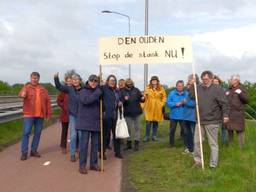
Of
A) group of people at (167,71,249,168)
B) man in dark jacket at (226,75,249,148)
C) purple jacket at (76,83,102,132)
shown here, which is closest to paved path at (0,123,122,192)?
purple jacket at (76,83,102,132)

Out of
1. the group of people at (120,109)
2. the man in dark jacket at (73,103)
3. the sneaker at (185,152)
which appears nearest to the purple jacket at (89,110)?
the group of people at (120,109)

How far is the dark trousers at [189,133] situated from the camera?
1370 cm

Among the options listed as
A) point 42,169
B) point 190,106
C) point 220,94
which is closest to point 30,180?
point 42,169

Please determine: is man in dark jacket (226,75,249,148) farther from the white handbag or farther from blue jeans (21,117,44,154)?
blue jeans (21,117,44,154)

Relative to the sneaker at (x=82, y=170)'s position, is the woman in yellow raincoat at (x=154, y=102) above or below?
above

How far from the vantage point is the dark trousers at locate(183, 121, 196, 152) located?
1370cm

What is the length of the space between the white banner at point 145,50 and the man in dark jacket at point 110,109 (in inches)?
27.4

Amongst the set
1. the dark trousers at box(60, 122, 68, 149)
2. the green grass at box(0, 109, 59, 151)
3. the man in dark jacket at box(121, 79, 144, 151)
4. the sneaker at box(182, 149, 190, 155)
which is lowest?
the sneaker at box(182, 149, 190, 155)

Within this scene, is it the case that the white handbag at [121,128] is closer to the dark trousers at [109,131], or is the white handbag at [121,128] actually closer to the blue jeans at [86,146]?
the dark trousers at [109,131]

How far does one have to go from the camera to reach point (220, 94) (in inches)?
435

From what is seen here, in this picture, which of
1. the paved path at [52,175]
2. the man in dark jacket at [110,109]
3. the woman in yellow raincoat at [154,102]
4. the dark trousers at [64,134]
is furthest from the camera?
the woman in yellow raincoat at [154,102]

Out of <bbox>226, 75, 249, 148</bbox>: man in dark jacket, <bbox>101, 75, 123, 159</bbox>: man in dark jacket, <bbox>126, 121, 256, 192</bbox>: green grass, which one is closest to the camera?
<bbox>126, 121, 256, 192</bbox>: green grass

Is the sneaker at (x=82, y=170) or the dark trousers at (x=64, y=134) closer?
the sneaker at (x=82, y=170)

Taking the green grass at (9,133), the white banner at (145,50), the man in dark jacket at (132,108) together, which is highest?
the white banner at (145,50)
